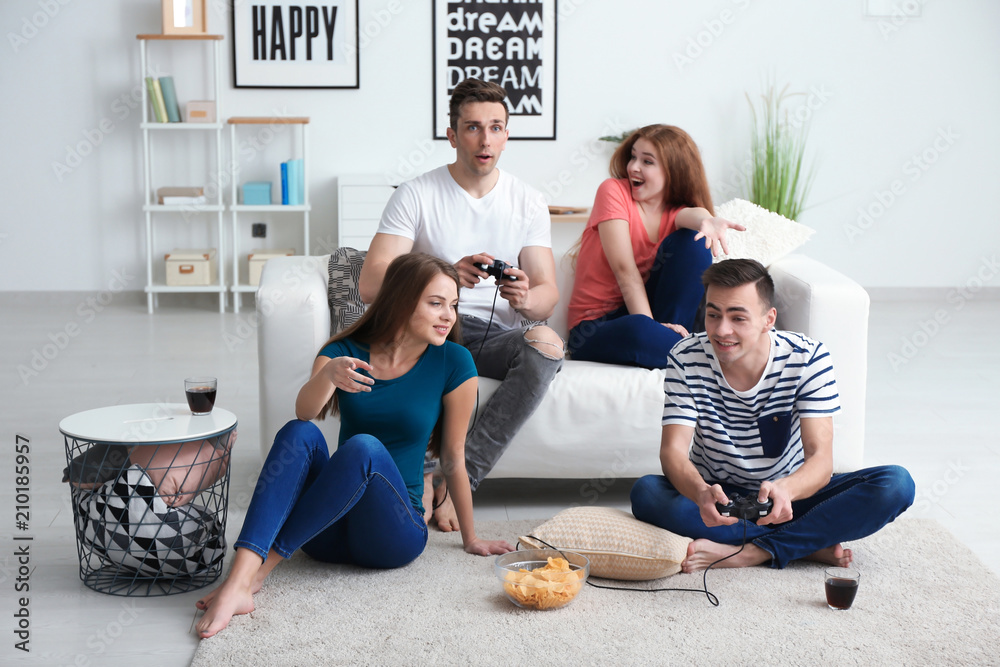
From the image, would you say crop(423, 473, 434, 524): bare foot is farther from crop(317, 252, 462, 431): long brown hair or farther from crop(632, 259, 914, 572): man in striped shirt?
crop(632, 259, 914, 572): man in striped shirt

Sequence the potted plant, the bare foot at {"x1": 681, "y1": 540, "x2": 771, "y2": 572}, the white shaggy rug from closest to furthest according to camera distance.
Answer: the white shaggy rug, the bare foot at {"x1": 681, "y1": 540, "x2": 771, "y2": 572}, the potted plant

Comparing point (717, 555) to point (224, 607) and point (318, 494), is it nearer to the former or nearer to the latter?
point (318, 494)

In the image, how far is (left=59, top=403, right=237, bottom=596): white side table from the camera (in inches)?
80.0

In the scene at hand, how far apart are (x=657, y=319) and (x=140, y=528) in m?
1.53

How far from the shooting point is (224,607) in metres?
1.92

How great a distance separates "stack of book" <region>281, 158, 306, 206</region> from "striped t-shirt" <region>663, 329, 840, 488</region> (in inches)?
141

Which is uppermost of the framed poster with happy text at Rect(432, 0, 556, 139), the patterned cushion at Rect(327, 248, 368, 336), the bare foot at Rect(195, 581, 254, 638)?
the framed poster with happy text at Rect(432, 0, 556, 139)

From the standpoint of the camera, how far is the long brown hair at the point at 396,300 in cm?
214

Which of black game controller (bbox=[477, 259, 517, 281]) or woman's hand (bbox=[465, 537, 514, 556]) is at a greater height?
black game controller (bbox=[477, 259, 517, 281])

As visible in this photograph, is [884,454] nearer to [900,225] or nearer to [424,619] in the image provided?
[424,619]

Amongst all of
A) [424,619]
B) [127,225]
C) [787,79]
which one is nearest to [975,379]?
[787,79]

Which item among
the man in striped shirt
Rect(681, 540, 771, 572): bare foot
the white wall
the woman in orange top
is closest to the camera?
the man in striped shirt

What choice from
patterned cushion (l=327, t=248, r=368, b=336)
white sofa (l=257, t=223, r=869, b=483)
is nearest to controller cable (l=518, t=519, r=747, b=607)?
white sofa (l=257, t=223, r=869, b=483)

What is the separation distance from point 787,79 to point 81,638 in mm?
4903
